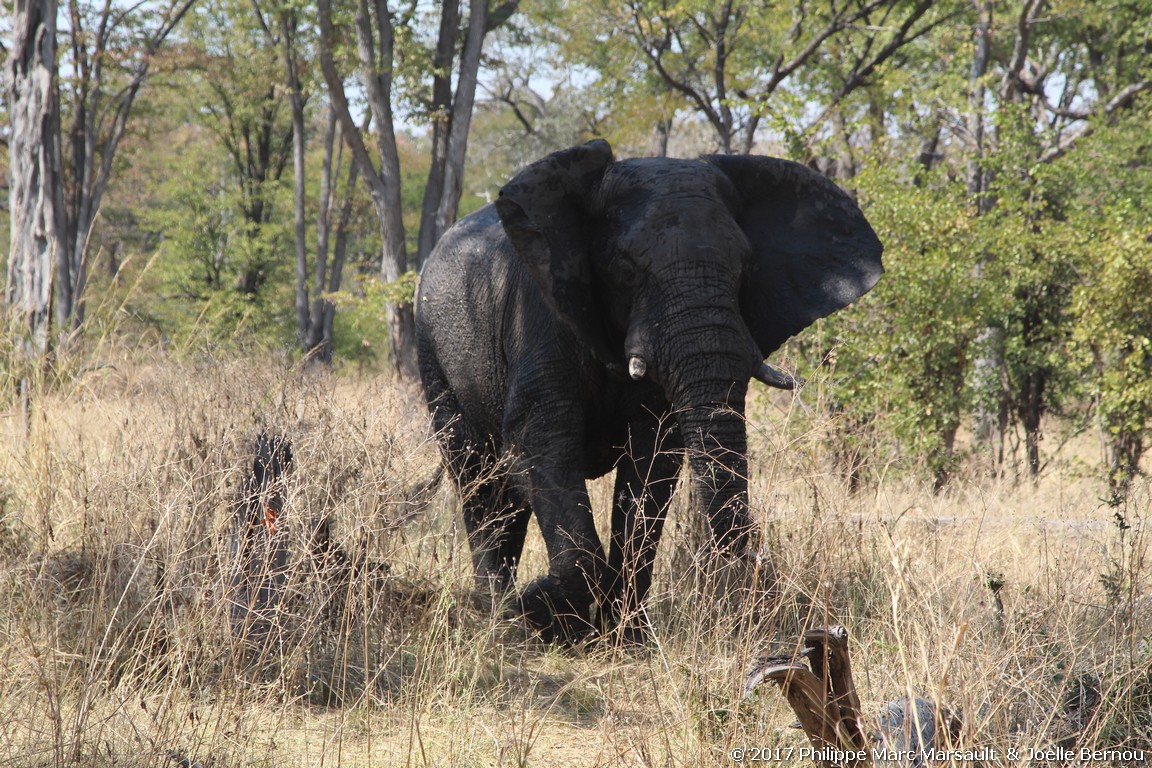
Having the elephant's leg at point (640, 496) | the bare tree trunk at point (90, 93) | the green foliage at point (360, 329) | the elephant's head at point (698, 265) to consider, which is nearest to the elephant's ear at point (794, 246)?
the elephant's head at point (698, 265)

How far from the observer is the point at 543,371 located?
511cm

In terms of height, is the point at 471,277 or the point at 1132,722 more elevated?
the point at 471,277

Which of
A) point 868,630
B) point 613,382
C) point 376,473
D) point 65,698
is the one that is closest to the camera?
point 65,698

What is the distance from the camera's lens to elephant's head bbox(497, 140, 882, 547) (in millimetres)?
4441

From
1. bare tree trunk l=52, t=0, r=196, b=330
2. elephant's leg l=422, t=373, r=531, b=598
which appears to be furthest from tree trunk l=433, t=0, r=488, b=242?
elephant's leg l=422, t=373, r=531, b=598

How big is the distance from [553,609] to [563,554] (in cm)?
31

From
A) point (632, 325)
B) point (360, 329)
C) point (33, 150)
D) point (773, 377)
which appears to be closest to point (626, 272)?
point (632, 325)

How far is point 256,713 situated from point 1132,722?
297 centimetres

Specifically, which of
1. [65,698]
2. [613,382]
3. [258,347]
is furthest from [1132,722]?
[258,347]

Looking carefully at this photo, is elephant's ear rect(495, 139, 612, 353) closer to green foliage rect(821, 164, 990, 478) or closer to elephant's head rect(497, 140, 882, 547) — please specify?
elephant's head rect(497, 140, 882, 547)

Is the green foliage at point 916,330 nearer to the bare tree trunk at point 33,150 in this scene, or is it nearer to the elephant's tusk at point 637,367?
the elephant's tusk at point 637,367

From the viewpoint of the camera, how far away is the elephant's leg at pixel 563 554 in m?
4.95

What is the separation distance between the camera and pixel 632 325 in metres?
4.68

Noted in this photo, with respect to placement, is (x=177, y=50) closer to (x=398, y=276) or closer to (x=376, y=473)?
(x=398, y=276)
